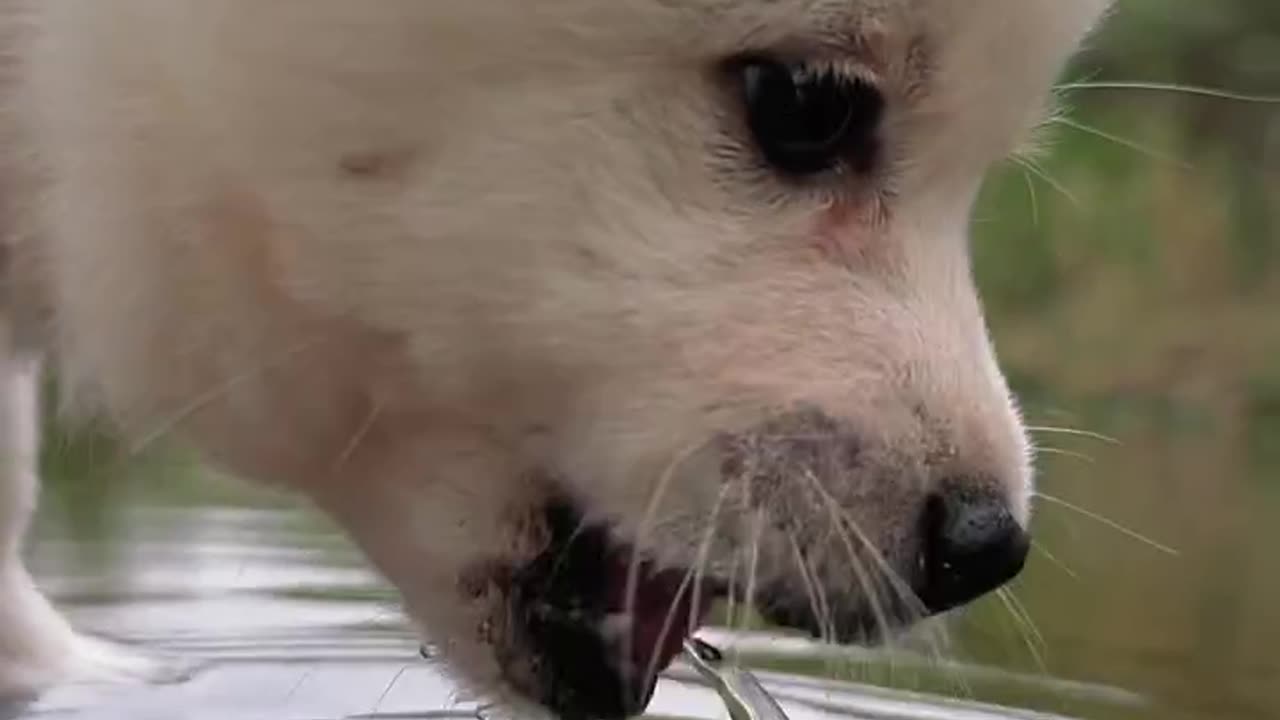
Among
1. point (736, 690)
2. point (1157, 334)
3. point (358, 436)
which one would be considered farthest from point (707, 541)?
point (1157, 334)

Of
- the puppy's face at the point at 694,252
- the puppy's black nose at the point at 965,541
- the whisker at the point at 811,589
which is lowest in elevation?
the whisker at the point at 811,589

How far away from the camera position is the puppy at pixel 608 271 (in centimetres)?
77

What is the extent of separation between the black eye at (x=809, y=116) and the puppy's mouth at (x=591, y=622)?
17cm

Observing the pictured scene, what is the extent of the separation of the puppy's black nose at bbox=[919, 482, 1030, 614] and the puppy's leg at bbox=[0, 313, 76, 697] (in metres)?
0.61

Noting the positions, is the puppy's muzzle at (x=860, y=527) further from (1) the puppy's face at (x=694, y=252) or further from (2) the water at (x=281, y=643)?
(2) the water at (x=281, y=643)

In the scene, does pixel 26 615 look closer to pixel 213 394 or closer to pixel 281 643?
pixel 281 643

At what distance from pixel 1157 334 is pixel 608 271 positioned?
6.26 ft

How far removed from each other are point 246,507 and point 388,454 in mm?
952

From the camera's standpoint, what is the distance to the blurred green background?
1781 mm

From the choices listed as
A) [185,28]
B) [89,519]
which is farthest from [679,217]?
[89,519]

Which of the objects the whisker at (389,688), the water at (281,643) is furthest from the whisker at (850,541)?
the whisker at (389,688)

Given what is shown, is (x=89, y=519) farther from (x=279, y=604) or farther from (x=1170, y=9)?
(x=1170, y=9)

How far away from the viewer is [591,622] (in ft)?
2.84

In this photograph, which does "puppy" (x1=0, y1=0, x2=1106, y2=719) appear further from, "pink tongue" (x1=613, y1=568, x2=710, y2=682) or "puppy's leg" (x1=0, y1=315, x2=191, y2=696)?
"puppy's leg" (x1=0, y1=315, x2=191, y2=696)
